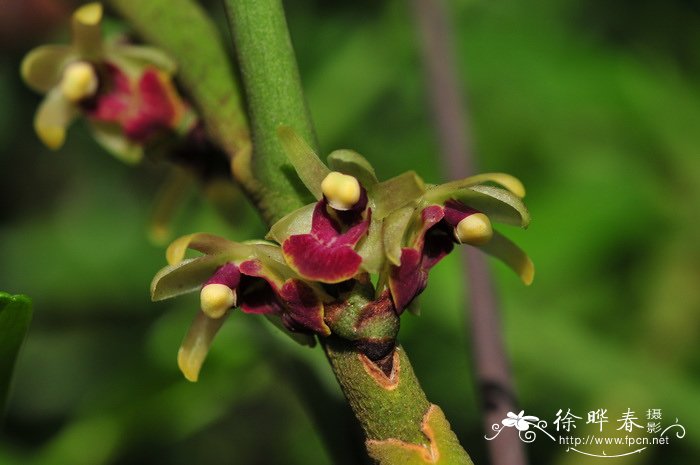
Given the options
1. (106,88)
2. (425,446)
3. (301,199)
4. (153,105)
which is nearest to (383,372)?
(425,446)

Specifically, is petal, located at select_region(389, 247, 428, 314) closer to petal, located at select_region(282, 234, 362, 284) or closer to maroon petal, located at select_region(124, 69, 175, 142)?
petal, located at select_region(282, 234, 362, 284)

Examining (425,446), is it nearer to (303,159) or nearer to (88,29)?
(303,159)

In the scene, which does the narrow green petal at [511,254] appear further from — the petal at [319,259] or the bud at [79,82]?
the bud at [79,82]

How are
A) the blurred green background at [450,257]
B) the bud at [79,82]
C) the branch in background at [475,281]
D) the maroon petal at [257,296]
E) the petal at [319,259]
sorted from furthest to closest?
the blurred green background at [450,257] → the bud at [79,82] → the branch in background at [475,281] → the maroon petal at [257,296] → the petal at [319,259]

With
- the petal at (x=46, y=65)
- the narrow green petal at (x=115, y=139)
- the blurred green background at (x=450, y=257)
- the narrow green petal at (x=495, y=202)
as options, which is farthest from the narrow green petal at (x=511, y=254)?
the blurred green background at (x=450, y=257)

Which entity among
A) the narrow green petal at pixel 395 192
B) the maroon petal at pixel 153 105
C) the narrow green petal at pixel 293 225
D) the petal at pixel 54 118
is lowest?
the petal at pixel 54 118
